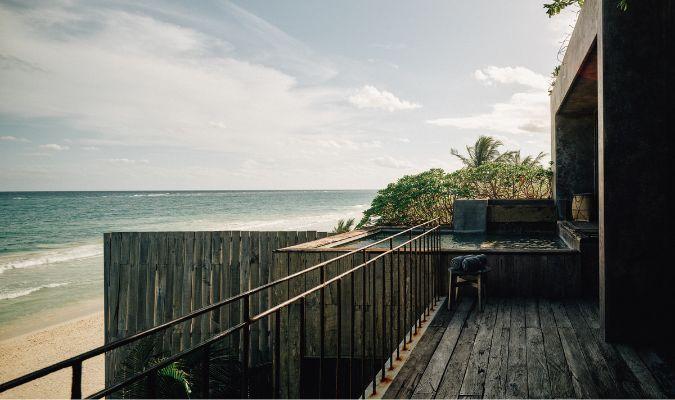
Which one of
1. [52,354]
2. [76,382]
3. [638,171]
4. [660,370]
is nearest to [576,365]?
[660,370]

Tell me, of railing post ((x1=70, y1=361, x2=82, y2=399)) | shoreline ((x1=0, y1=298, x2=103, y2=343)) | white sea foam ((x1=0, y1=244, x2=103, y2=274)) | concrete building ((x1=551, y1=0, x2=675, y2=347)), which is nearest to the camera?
railing post ((x1=70, y1=361, x2=82, y2=399))

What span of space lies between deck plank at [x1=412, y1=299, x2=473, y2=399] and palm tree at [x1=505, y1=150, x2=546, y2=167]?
1475 centimetres

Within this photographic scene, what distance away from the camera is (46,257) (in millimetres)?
24672

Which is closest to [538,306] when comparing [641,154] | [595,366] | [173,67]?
[595,366]

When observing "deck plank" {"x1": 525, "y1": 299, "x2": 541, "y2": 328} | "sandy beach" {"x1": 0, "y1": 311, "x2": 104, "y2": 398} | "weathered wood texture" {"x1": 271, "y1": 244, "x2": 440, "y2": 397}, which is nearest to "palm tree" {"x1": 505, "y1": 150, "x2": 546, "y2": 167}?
"deck plank" {"x1": 525, "y1": 299, "x2": 541, "y2": 328}

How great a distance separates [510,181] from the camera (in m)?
12.0

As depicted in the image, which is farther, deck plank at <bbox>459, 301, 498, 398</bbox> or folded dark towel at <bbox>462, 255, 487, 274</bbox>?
folded dark towel at <bbox>462, 255, 487, 274</bbox>

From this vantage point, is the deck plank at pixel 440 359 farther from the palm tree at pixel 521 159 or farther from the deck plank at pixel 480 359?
the palm tree at pixel 521 159

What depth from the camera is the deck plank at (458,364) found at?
2.80m

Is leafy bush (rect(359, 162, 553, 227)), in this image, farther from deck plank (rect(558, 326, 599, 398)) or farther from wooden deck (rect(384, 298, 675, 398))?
deck plank (rect(558, 326, 599, 398))

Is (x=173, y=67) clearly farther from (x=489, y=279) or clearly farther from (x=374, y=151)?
(x=374, y=151)

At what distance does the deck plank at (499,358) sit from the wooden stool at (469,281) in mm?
268

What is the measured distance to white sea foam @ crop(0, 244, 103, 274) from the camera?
22.8m

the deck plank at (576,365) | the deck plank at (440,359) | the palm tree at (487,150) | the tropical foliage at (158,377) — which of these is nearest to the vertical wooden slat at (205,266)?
the tropical foliage at (158,377)
